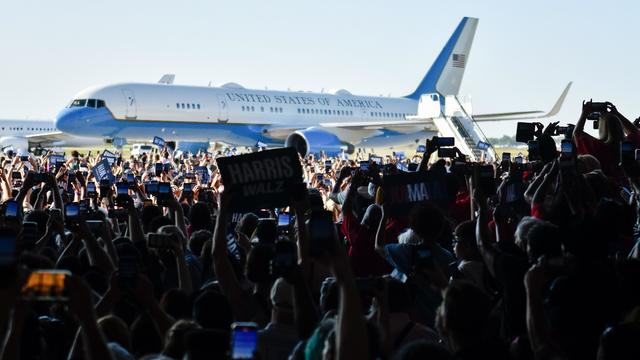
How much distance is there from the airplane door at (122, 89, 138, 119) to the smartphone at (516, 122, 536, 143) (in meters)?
29.5

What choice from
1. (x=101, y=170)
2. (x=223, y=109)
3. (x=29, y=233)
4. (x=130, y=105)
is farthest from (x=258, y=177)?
(x=223, y=109)

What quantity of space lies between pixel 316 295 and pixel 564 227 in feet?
4.31

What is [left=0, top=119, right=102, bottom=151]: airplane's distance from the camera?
5941 centimetres

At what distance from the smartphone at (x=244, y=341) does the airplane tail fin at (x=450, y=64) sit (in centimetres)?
4970

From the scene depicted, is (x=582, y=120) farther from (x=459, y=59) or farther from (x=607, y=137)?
(x=459, y=59)

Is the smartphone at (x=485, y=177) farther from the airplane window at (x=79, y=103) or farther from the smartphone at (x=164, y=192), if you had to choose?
the airplane window at (x=79, y=103)

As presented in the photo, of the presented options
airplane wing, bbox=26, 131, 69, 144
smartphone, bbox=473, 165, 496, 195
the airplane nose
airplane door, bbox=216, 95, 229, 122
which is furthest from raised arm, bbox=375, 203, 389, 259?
airplane wing, bbox=26, 131, 69, 144

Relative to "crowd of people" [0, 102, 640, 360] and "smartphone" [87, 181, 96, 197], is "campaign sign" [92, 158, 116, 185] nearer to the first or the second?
"smartphone" [87, 181, 96, 197]

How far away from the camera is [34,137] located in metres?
60.7

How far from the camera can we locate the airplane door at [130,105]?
A: 119 ft

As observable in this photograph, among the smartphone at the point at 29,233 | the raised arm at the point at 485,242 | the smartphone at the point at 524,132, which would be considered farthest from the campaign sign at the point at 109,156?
the raised arm at the point at 485,242

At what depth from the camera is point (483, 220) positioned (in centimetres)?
545

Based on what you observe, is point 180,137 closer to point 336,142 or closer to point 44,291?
point 336,142

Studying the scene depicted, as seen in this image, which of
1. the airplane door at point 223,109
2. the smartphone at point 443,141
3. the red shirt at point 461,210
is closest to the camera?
the smartphone at point 443,141
